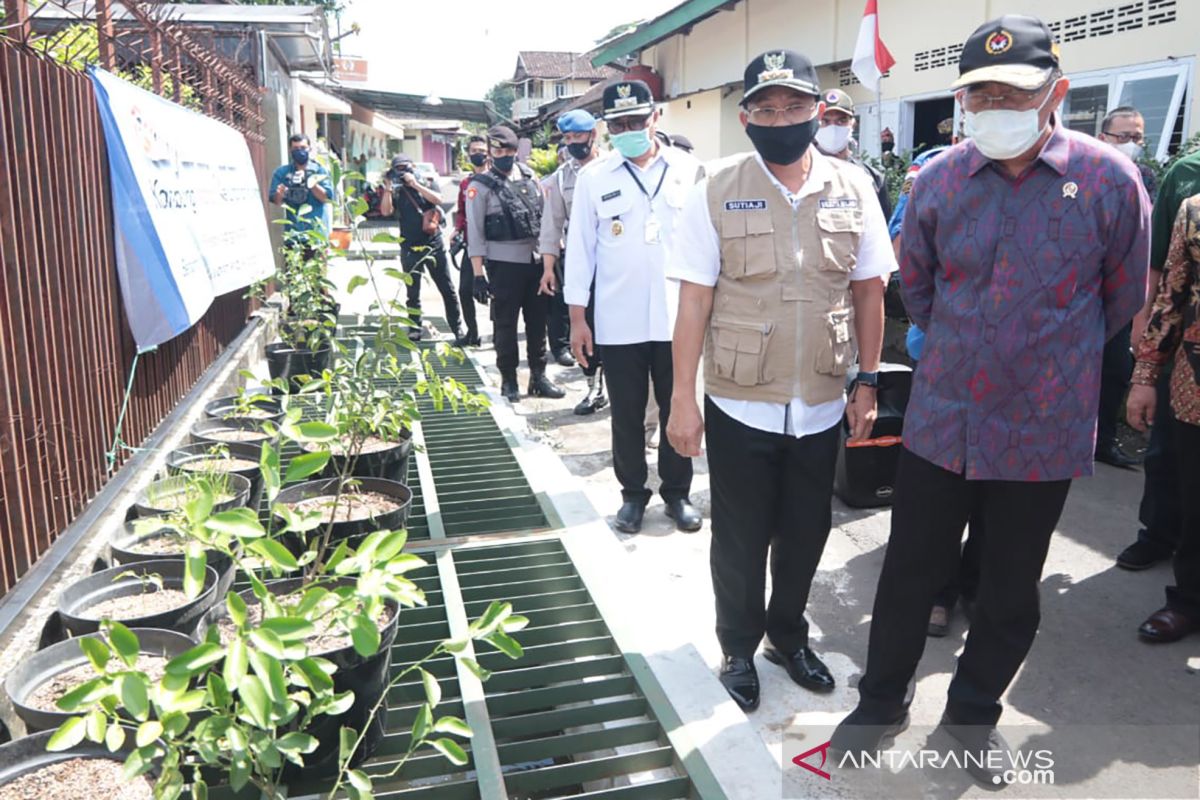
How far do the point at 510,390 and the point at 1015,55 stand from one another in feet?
16.0

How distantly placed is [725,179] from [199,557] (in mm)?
1871

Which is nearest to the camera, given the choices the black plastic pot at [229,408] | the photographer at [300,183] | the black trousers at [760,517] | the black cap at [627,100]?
the black trousers at [760,517]

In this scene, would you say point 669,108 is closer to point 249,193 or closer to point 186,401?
point 249,193

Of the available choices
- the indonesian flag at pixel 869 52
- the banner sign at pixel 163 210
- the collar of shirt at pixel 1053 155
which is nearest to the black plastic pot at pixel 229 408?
the banner sign at pixel 163 210

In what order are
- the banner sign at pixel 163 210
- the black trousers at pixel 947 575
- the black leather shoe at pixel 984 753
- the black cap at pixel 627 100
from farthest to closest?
the black cap at pixel 627 100 < the banner sign at pixel 163 210 < the black leather shoe at pixel 984 753 < the black trousers at pixel 947 575

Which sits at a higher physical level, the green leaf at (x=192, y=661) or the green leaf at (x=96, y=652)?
the green leaf at (x=96, y=652)

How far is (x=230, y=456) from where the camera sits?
398cm

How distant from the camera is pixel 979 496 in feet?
8.75

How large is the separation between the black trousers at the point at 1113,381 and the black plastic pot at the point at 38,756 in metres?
5.10

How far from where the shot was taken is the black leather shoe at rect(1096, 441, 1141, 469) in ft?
17.5

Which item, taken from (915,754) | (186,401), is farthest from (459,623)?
(186,401)

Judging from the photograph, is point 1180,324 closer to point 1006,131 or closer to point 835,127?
point 1006,131

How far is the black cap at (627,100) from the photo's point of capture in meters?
4.23

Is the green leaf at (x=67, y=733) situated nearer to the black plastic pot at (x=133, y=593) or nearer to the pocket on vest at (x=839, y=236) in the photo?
the black plastic pot at (x=133, y=593)
